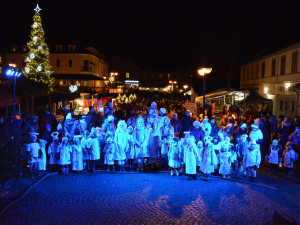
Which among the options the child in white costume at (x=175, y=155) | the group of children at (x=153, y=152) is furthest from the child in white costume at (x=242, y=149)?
the child in white costume at (x=175, y=155)

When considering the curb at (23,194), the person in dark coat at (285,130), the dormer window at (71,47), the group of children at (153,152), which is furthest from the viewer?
the dormer window at (71,47)

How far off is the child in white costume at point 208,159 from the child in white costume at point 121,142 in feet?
8.74

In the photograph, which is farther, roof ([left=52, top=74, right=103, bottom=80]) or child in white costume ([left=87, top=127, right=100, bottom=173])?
roof ([left=52, top=74, right=103, bottom=80])

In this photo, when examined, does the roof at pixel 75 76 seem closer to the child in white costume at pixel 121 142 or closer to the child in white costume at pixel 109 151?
the child in white costume at pixel 121 142

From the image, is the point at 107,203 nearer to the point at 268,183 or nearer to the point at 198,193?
the point at 198,193

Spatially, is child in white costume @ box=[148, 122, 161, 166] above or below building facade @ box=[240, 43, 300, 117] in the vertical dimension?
below

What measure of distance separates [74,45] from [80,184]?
176 ft

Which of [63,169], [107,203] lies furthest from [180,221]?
[63,169]

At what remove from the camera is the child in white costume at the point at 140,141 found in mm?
11141

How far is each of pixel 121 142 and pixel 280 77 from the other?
18647 mm

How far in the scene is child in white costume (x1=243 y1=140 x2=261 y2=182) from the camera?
9750mm

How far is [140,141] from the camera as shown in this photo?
11.2m

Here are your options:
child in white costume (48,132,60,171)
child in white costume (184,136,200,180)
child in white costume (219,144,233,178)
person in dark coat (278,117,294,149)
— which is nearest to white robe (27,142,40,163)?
child in white costume (48,132,60,171)

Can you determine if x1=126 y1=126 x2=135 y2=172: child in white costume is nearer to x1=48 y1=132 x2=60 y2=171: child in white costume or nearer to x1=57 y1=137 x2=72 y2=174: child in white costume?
x1=57 y1=137 x2=72 y2=174: child in white costume
